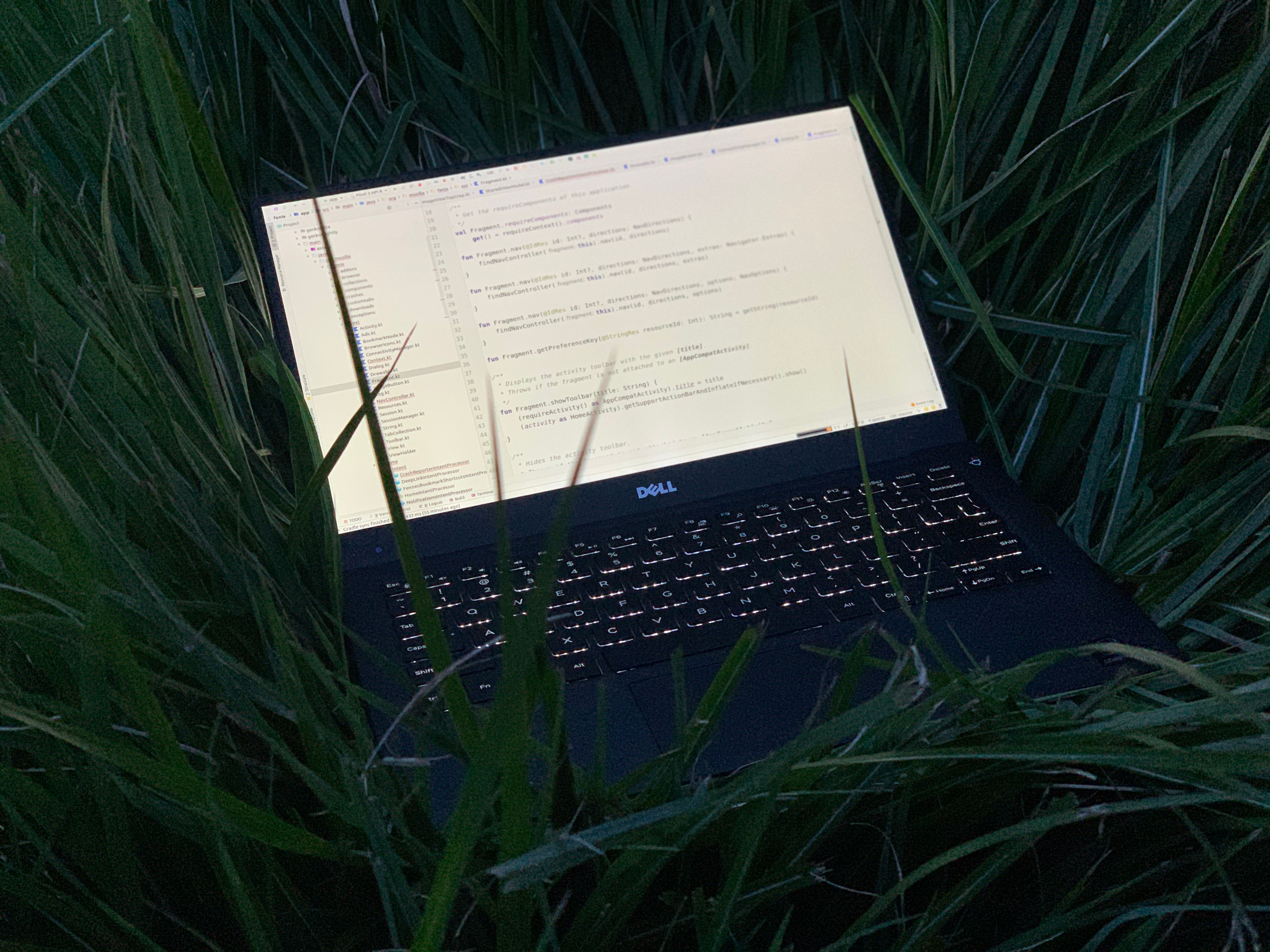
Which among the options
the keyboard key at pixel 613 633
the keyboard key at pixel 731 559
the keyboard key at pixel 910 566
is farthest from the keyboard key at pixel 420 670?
the keyboard key at pixel 910 566

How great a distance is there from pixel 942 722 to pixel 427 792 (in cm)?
22

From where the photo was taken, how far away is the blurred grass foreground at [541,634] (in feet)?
1.16

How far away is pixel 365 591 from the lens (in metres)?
0.67

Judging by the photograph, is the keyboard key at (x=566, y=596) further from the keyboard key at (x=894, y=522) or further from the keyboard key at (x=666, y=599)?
the keyboard key at (x=894, y=522)

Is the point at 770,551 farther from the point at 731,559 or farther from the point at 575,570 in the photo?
the point at 575,570

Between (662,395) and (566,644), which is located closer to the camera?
(566,644)

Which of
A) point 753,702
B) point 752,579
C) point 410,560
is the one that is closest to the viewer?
point 410,560

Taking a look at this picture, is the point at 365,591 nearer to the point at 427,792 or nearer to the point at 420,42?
the point at 427,792

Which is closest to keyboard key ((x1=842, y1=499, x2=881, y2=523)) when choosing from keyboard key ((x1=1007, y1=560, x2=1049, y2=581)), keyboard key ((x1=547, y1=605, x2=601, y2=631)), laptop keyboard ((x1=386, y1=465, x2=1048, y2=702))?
laptop keyboard ((x1=386, y1=465, x2=1048, y2=702))

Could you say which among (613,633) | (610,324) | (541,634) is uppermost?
(610,324)

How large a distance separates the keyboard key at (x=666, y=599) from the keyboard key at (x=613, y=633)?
0.08 feet

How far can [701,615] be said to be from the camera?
64 cm

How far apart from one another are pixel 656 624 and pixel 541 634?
35cm

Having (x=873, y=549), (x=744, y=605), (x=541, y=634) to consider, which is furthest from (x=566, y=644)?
(x=541, y=634)
